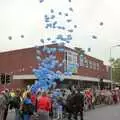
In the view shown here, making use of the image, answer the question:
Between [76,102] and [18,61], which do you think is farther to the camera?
[18,61]

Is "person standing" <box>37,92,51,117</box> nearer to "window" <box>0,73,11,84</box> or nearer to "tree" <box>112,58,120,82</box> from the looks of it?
"window" <box>0,73,11,84</box>

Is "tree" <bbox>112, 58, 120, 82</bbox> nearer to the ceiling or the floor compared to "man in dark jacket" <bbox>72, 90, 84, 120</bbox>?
nearer to the ceiling

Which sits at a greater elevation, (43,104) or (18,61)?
(18,61)

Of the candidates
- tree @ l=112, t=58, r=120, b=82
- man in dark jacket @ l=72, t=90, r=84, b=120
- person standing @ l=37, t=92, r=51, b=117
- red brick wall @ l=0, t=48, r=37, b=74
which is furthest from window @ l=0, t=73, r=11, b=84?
tree @ l=112, t=58, r=120, b=82

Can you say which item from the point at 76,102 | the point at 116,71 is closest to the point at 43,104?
the point at 76,102

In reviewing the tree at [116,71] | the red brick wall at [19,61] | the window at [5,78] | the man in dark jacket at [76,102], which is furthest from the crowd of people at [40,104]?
the tree at [116,71]

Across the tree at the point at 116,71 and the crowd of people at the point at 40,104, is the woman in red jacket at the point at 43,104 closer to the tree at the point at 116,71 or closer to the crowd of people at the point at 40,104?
the crowd of people at the point at 40,104

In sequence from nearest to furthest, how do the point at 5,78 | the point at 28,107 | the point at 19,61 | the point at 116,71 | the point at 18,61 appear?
the point at 28,107 → the point at 5,78 → the point at 19,61 → the point at 18,61 → the point at 116,71

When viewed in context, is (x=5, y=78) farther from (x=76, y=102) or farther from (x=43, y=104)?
(x=43, y=104)

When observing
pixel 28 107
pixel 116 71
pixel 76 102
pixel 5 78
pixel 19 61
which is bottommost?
pixel 28 107

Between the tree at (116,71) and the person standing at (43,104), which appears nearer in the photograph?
the person standing at (43,104)

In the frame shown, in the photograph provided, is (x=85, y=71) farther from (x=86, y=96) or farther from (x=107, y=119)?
(x=107, y=119)

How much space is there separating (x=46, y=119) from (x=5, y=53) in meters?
48.0

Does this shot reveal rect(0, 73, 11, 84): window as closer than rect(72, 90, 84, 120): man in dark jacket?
No
